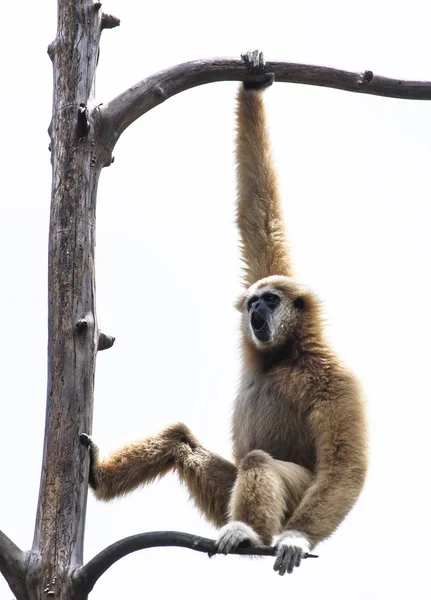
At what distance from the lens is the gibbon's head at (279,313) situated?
8500 millimetres

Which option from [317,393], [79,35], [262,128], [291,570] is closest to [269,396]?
[317,393]

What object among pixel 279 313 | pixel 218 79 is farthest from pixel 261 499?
pixel 218 79

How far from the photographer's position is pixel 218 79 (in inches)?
310

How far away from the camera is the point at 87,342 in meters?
6.58

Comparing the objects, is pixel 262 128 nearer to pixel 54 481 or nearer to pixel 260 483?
pixel 260 483

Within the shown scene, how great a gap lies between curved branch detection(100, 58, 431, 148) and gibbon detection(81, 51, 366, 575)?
25 centimetres

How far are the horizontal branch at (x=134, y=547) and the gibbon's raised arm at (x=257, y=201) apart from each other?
375cm

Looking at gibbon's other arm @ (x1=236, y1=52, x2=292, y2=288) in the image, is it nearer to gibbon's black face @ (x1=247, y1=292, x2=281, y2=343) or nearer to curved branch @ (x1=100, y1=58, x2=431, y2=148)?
gibbon's black face @ (x1=247, y1=292, x2=281, y2=343)

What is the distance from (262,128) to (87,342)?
3.71 metres

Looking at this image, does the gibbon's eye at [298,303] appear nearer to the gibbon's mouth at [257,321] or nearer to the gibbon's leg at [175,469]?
the gibbon's mouth at [257,321]

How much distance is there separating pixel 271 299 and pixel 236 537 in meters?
2.96

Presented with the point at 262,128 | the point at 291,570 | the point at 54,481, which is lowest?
the point at 291,570

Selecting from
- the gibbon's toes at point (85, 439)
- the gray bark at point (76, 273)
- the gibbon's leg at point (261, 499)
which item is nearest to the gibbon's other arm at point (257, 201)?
the gray bark at point (76, 273)

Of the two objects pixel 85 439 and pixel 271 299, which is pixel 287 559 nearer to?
pixel 85 439
